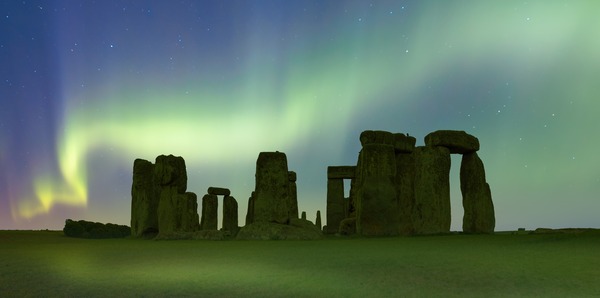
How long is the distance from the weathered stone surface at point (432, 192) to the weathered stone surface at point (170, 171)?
821cm

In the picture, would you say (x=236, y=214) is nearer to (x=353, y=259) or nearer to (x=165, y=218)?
(x=165, y=218)

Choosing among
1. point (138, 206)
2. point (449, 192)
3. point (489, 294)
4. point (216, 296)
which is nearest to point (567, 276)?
point (489, 294)

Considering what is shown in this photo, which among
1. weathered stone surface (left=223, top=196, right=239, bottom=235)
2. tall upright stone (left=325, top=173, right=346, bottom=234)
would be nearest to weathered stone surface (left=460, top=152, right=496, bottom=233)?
tall upright stone (left=325, top=173, right=346, bottom=234)

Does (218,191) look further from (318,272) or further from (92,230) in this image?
(318,272)

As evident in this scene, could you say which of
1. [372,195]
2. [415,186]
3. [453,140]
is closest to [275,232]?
[372,195]

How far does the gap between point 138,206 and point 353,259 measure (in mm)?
13558

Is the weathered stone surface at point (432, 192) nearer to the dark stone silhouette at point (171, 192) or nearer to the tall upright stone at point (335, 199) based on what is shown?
the tall upright stone at point (335, 199)

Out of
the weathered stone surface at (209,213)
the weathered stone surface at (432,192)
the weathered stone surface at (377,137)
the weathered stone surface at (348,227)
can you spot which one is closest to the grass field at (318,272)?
the weathered stone surface at (432,192)

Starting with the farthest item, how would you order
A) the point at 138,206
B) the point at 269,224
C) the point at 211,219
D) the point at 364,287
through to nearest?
1. the point at 211,219
2. the point at 138,206
3. the point at 269,224
4. the point at 364,287

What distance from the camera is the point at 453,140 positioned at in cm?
1881

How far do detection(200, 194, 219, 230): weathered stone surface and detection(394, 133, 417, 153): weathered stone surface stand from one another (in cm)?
975

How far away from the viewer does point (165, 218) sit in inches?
765

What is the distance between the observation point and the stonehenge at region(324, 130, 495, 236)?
17.5 meters

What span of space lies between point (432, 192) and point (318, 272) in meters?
11.5
